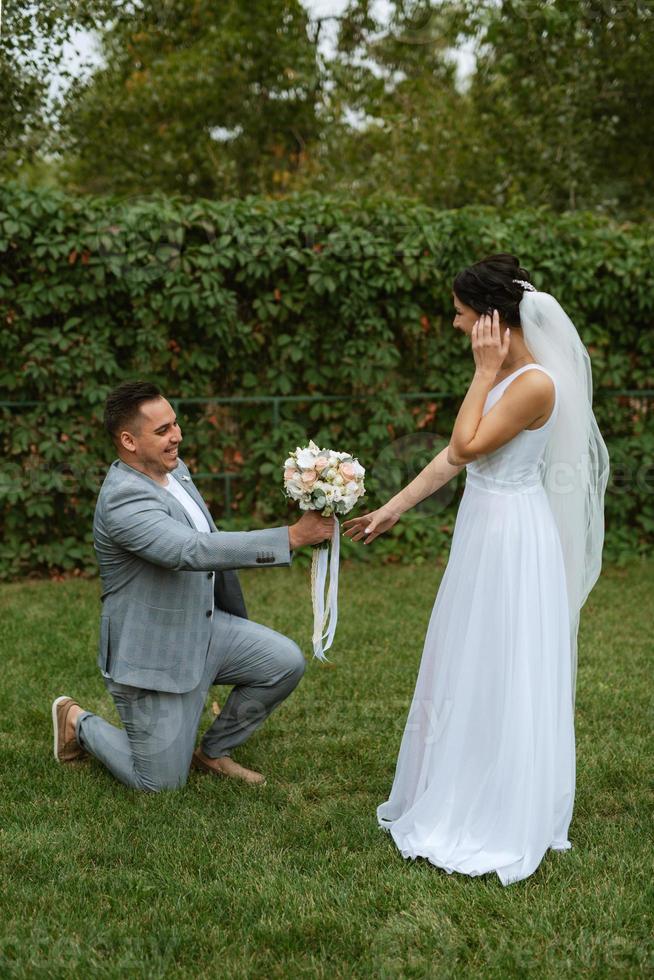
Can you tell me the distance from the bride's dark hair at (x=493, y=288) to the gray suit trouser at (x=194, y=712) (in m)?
1.70

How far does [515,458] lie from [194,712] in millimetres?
1698

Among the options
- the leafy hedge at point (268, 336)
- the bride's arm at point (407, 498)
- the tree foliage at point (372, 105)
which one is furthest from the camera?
the tree foliage at point (372, 105)

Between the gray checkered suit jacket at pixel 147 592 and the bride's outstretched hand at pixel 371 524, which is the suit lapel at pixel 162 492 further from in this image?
the bride's outstretched hand at pixel 371 524

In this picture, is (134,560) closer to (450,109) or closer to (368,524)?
(368,524)

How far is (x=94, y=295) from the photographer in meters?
7.31

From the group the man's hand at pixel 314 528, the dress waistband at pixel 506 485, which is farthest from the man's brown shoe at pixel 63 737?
the dress waistband at pixel 506 485

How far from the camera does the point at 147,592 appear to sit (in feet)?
12.9

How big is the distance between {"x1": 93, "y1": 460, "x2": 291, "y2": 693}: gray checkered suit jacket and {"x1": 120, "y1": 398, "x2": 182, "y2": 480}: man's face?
7 cm

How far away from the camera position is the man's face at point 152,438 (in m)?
3.83

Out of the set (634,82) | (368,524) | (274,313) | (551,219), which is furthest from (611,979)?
(634,82)

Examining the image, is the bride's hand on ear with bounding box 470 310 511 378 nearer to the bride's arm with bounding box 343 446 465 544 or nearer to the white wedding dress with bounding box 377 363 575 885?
the white wedding dress with bounding box 377 363 575 885

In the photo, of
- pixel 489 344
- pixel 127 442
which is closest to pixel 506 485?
pixel 489 344

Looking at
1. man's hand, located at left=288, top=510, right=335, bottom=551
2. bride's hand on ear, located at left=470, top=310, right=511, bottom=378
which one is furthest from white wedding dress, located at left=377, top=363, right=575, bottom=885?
man's hand, located at left=288, top=510, right=335, bottom=551

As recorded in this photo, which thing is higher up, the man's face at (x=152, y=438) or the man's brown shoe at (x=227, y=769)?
the man's face at (x=152, y=438)
